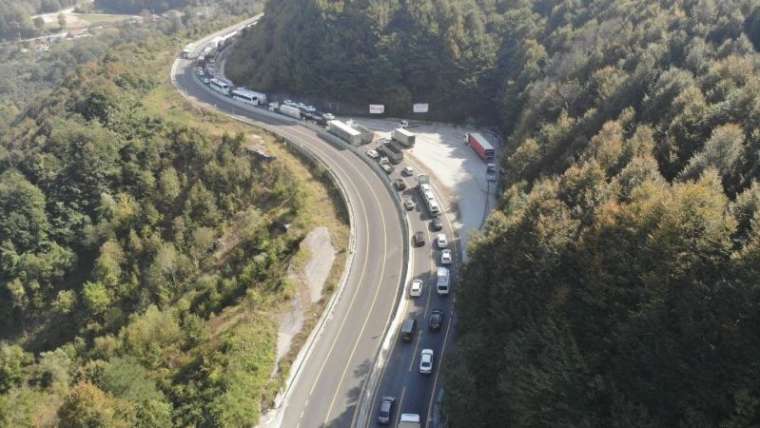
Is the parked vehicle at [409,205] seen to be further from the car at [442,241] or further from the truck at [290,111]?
the truck at [290,111]

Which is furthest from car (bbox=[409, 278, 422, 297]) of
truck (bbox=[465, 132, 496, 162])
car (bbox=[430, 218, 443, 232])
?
truck (bbox=[465, 132, 496, 162])

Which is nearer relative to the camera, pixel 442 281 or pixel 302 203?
pixel 442 281

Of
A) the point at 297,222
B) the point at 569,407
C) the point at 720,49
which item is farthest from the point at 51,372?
the point at 720,49

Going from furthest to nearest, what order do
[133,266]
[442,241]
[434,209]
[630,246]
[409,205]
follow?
[409,205] < [133,266] < [434,209] < [442,241] < [630,246]

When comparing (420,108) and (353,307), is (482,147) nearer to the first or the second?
(420,108)

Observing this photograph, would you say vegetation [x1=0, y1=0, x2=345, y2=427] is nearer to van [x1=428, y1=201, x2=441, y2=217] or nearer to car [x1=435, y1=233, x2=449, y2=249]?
van [x1=428, y1=201, x2=441, y2=217]

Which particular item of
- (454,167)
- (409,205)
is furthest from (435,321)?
(454,167)

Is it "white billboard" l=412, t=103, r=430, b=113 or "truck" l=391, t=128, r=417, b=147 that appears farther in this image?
"white billboard" l=412, t=103, r=430, b=113
